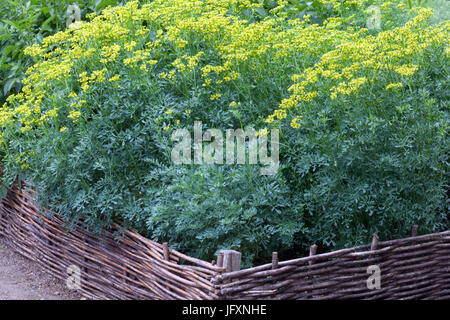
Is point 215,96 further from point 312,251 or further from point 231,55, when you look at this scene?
point 312,251

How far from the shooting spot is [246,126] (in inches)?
152

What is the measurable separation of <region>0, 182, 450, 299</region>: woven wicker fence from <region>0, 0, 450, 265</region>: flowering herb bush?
0.16m

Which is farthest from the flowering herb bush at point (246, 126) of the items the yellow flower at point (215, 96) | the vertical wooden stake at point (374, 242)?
the vertical wooden stake at point (374, 242)

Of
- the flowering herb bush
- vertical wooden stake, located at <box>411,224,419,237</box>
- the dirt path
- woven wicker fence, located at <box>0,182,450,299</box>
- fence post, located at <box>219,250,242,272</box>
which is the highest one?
the flowering herb bush

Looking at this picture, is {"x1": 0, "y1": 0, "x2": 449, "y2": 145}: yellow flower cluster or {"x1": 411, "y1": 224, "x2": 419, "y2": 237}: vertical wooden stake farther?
{"x1": 0, "y1": 0, "x2": 449, "y2": 145}: yellow flower cluster

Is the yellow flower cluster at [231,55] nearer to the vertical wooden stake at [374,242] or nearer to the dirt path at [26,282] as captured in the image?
the vertical wooden stake at [374,242]

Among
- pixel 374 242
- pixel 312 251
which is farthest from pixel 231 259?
pixel 374 242

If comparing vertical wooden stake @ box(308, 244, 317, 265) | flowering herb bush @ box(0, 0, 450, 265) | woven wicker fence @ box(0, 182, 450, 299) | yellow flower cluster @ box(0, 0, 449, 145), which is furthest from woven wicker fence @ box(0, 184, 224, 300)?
yellow flower cluster @ box(0, 0, 449, 145)

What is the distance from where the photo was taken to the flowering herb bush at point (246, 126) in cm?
349

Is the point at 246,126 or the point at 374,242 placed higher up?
the point at 246,126

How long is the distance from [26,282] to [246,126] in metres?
2.31

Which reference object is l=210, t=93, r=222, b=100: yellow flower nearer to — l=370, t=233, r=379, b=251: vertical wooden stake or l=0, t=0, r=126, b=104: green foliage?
l=370, t=233, r=379, b=251: vertical wooden stake

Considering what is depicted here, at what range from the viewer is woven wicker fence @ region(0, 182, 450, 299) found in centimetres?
327

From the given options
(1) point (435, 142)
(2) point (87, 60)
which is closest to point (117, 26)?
(2) point (87, 60)
